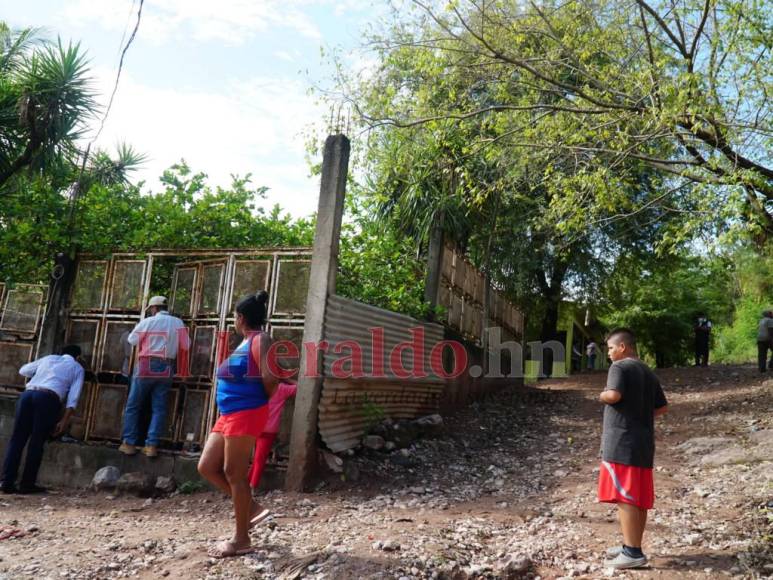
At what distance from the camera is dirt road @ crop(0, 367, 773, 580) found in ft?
13.0

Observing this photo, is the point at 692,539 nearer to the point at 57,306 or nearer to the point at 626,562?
the point at 626,562

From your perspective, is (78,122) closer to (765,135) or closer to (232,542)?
(232,542)

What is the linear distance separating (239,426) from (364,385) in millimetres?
3043

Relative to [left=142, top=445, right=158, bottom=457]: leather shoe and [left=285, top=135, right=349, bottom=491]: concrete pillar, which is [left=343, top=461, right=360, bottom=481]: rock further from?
[left=142, top=445, right=158, bottom=457]: leather shoe

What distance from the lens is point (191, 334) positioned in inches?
270

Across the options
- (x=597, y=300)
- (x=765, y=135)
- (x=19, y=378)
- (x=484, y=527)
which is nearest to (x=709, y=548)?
(x=484, y=527)

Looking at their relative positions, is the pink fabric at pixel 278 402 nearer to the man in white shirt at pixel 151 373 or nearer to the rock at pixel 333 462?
the rock at pixel 333 462

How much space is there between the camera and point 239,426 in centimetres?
399

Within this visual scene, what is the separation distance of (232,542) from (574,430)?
6463mm

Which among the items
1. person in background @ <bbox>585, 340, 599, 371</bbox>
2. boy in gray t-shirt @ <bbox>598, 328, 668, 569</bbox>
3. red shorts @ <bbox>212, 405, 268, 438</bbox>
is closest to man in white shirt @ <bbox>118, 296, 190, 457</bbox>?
red shorts @ <bbox>212, 405, 268, 438</bbox>

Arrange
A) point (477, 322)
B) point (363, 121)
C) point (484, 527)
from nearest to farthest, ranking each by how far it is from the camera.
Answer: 1. point (484, 527)
2. point (363, 121)
3. point (477, 322)

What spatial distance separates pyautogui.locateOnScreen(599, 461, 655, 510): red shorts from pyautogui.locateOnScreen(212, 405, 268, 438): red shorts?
226cm

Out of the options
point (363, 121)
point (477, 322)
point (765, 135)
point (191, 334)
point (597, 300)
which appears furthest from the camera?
point (597, 300)

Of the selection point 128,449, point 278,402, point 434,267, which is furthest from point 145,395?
point 434,267
